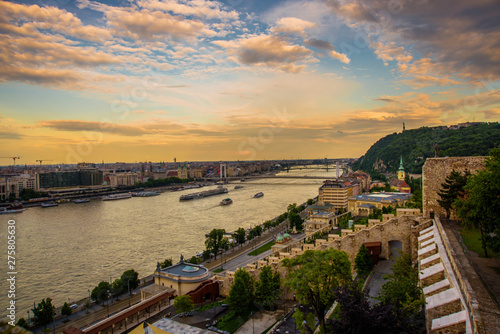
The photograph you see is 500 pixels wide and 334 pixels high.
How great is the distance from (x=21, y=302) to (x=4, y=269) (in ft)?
14.1

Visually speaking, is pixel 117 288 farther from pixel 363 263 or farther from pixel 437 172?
pixel 437 172

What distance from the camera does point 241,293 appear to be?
292 inches

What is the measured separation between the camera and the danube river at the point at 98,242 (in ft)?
35.3

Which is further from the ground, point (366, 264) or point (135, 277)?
point (366, 264)

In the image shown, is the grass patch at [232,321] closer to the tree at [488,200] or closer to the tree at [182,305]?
the tree at [182,305]

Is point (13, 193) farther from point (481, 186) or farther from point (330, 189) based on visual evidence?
point (481, 186)

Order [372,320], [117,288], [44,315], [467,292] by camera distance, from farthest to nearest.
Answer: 1. [117,288]
2. [44,315]
3. [372,320]
4. [467,292]

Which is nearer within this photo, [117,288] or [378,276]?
[378,276]

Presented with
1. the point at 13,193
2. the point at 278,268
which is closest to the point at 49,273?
the point at 278,268

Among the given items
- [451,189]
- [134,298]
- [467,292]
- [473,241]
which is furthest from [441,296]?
[134,298]

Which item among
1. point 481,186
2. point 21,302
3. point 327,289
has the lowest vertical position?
point 21,302

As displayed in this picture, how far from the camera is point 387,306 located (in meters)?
3.97

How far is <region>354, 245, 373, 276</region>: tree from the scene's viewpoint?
7711mm

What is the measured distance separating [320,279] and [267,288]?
9.31 feet
